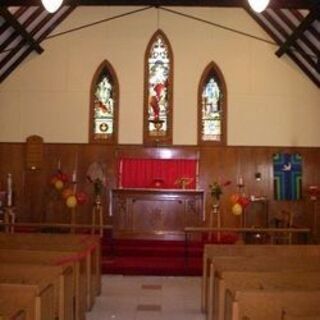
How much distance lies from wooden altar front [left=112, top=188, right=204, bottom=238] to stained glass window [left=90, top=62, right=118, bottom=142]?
1.71 m

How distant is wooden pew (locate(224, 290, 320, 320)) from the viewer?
10.8 ft

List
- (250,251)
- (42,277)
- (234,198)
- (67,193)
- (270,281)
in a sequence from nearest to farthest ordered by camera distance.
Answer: (270,281) < (42,277) < (250,251) < (234,198) < (67,193)

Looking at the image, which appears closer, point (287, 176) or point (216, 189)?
point (216, 189)

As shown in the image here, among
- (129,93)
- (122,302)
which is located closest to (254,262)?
(122,302)

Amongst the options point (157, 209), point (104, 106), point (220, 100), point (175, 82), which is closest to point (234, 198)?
point (157, 209)

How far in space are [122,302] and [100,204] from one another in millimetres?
5275

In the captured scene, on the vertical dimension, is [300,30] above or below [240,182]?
above

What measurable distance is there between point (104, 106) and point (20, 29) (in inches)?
112

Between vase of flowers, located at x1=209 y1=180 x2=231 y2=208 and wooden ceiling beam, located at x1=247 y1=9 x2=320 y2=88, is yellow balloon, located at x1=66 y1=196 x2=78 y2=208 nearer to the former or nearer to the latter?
vase of flowers, located at x1=209 y1=180 x2=231 y2=208

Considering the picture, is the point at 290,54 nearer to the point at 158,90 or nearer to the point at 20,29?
the point at 158,90

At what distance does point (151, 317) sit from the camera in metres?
6.03

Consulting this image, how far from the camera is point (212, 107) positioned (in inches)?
497

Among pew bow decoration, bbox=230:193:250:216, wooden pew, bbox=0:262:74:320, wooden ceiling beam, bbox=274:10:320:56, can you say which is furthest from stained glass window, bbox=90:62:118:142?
wooden pew, bbox=0:262:74:320

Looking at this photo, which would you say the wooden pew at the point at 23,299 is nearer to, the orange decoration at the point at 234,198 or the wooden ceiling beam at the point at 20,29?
the wooden ceiling beam at the point at 20,29
